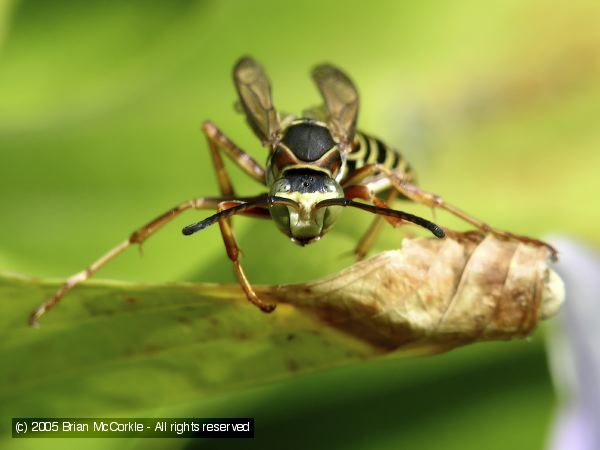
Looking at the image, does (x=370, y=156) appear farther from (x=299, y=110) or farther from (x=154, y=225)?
(x=299, y=110)

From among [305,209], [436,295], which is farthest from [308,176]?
[436,295]

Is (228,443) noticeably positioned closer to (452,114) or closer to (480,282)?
(480,282)

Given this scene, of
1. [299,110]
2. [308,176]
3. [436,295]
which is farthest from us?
[299,110]

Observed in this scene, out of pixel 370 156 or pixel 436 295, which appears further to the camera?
pixel 370 156

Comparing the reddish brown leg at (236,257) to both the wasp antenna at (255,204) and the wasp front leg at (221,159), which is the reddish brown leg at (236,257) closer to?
the wasp antenna at (255,204)

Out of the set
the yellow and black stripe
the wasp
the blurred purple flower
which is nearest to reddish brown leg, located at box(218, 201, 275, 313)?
the wasp

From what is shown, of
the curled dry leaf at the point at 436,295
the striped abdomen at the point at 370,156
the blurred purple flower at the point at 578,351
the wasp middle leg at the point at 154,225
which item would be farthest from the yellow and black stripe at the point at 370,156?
the curled dry leaf at the point at 436,295

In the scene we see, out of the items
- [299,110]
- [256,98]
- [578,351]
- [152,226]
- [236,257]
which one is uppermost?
[299,110]
